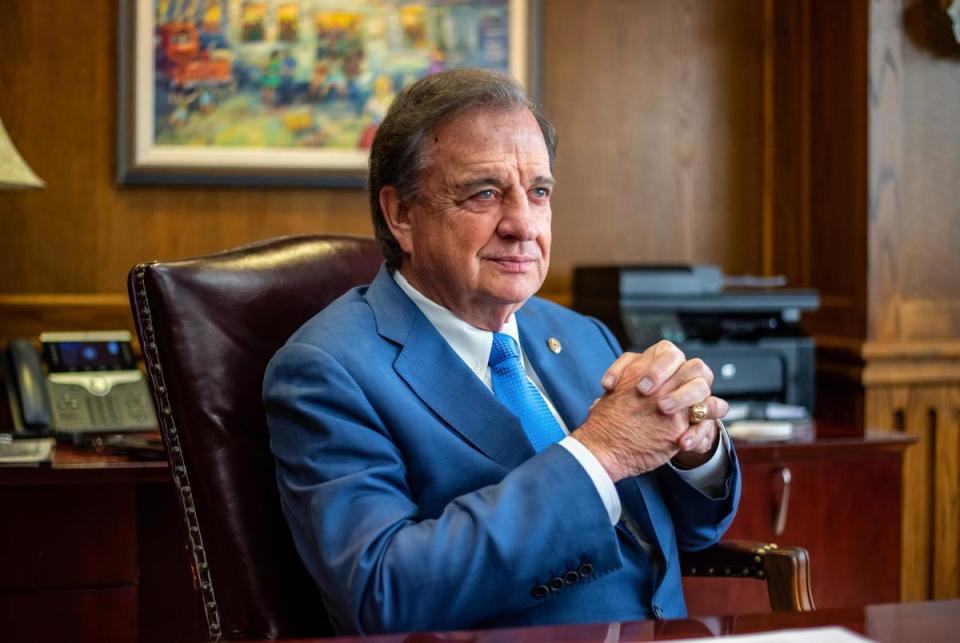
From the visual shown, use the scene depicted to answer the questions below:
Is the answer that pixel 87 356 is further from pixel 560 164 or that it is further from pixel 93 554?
pixel 560 164

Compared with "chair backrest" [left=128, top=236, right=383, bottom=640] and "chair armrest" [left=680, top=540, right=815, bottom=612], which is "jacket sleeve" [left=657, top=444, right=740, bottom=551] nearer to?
"chair armrest" [left=680, top=540, right=815, bottom=612]

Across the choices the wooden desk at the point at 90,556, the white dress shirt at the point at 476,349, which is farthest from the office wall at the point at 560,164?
the white dress shirt at the point at 476,349

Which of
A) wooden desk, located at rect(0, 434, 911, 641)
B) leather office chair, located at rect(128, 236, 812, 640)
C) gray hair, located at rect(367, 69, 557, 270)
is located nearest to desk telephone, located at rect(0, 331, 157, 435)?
wooden desk, located at rect(0, 434, 911, 641)

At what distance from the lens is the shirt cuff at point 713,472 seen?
1.62 meters

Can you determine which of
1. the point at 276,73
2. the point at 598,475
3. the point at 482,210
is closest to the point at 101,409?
the point at 276,73

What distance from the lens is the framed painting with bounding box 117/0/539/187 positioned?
3074mm

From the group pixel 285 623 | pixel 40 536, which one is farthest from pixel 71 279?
pixel 285 623

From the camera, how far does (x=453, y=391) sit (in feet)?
4.98

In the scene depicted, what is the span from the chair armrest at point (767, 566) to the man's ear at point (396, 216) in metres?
0.69

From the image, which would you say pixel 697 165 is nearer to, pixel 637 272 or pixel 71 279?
pixel 637 272

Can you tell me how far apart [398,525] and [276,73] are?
215cm

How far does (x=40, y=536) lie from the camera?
80.4 inches

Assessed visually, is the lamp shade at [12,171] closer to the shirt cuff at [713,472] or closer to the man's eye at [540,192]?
the man's eye at [540,192]

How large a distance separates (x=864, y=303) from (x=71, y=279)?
91.3 inches
